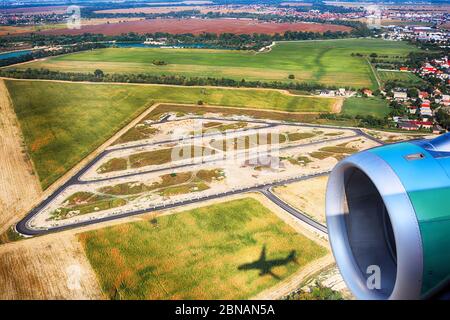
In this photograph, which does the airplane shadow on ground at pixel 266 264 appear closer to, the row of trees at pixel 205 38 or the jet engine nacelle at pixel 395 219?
the jet engine nacelle at pixel 395 219

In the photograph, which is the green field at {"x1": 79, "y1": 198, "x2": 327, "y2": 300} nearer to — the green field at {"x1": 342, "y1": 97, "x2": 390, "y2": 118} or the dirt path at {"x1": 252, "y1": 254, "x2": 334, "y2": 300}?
the dirt path at {"x1": 252, "y1": 254, "x2": 334, "y2": 300}

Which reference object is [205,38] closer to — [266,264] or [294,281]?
[266,264]

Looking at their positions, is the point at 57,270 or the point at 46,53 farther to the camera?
the point at 46,53

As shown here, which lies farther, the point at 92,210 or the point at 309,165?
the point at 309,165

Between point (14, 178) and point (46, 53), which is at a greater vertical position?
point (46, 53)

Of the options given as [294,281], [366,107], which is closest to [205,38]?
[366,107]

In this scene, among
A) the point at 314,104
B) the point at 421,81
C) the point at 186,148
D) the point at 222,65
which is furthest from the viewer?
the point at 222,65
